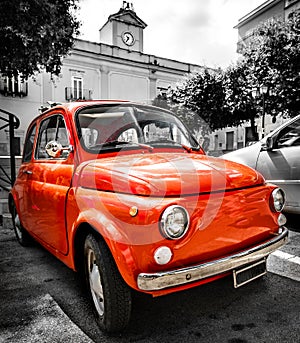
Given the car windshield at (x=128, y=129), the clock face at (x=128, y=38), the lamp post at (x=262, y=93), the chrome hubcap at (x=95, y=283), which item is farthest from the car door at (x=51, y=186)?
the clock face at (x=128, y=38)

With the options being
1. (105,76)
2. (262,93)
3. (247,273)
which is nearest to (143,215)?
(247,273)

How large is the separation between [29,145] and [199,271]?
301 cm

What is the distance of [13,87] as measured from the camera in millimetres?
22375

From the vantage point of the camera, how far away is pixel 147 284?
6.41ft

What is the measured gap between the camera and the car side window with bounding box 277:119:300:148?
4.57 meters

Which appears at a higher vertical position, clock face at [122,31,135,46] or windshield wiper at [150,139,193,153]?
clock face at [122,31,135,46]

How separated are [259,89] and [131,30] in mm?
16243

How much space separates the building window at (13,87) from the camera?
22.0 metres

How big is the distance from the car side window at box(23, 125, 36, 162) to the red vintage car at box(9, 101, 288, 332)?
960mm

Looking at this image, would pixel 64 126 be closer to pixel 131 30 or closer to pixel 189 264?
pixel 189 264

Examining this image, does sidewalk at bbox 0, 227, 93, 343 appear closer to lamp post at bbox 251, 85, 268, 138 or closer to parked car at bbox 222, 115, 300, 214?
parked car at bbox 222, 115, 300, 214

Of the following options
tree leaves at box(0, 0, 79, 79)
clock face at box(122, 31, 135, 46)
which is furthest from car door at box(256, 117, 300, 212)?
clock face at box(122, 31, 135, 46)

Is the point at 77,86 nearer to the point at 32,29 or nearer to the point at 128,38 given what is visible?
the point at 128,38

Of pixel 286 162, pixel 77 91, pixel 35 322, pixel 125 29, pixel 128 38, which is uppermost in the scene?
pixel 125 29
